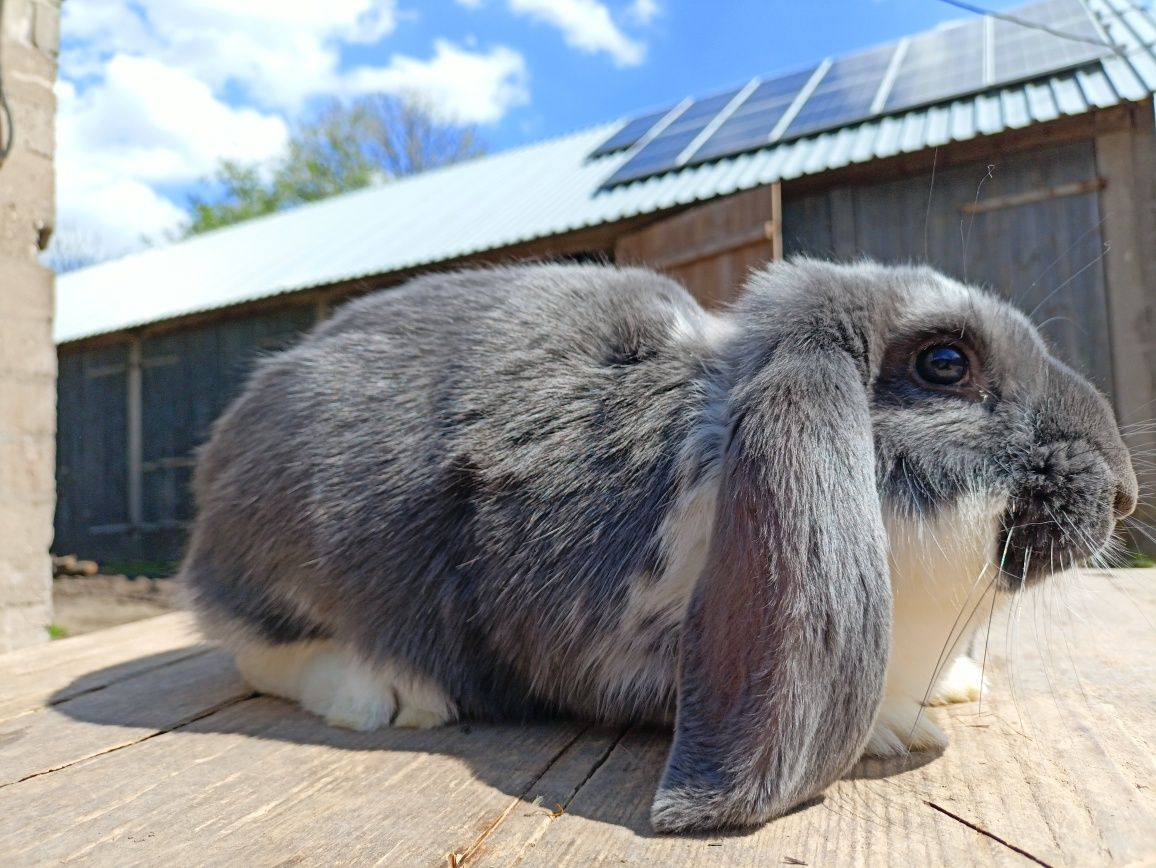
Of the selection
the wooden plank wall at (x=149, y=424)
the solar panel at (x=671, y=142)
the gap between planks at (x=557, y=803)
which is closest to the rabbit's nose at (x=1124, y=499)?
the gap between planks at (x=557, y=803)

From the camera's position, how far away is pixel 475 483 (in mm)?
1434

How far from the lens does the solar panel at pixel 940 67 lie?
18.6 ft

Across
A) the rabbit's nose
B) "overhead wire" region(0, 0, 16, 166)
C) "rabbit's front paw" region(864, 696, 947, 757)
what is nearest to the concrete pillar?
"overhead wire" region(0, 0, 16, 166)

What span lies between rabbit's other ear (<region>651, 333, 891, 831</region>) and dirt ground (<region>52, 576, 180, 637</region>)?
542 cm

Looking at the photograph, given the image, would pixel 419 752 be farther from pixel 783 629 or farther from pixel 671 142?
pixel 671 142

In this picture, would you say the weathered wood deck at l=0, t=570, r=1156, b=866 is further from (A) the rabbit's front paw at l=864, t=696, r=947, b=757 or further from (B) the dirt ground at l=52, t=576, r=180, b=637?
(B) the dirt ground at l=52, t=576, r=180, b=637

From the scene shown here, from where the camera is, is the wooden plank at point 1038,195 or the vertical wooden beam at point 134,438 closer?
the wooden plank at point 1038,195

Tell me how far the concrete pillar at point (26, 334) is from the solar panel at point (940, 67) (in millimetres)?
5120

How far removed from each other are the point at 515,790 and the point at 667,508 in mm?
479

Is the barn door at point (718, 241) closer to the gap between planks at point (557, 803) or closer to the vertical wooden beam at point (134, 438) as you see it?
the gap between planks at point (557, 803)

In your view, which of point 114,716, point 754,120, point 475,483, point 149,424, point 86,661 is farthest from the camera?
point 149,424

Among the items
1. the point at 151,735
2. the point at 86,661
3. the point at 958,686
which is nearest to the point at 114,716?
the point at 151,735

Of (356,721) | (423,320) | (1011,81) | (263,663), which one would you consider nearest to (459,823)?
(356,721)

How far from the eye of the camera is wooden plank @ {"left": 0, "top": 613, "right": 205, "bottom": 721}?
1.92 meters
